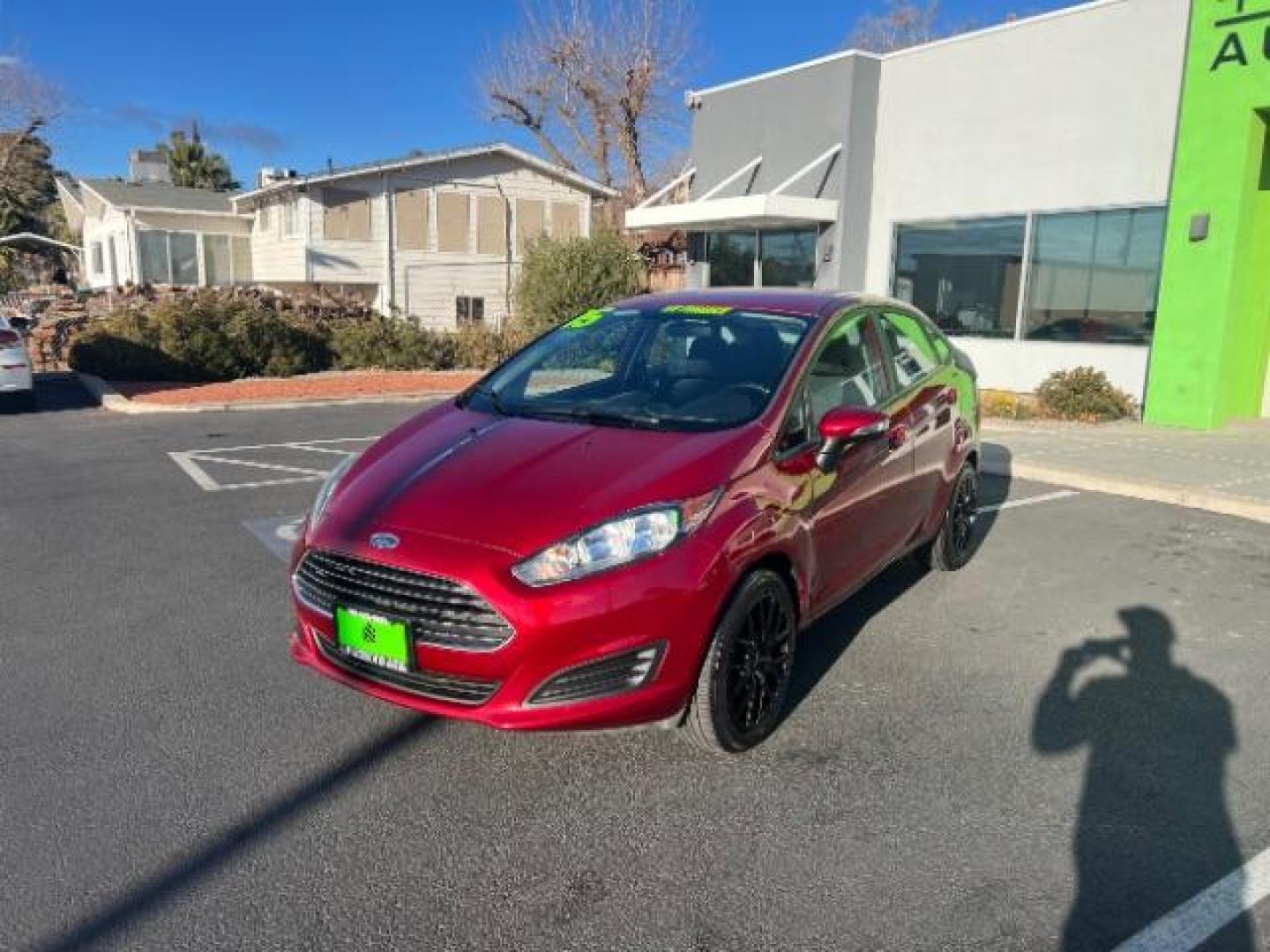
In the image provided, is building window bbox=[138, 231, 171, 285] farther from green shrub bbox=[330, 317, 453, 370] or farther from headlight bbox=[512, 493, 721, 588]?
headlight bbox=[512, 493, 721, 588]

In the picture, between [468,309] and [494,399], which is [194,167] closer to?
[468,309]

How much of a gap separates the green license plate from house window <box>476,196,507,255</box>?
26.9 meters

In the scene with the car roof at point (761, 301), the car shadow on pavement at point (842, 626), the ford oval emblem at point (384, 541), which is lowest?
the car shadow on pavement at point (842, 626)

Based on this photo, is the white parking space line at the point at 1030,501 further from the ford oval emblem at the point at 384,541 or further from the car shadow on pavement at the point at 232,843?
the ford oval emblem at the point at 384,541

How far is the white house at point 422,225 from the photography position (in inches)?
1037

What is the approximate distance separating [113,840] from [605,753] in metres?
1.60

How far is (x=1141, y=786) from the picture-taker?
10.8 feet

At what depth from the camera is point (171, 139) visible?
56094mm

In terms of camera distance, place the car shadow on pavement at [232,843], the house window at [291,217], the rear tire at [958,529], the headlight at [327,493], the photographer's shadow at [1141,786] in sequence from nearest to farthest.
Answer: the car shadow on pavement at [232,843] → the photographer's shadow at [1141,786] → the headlight at [327,493] → the rear tire at [958,529] → the house window at [291,217]

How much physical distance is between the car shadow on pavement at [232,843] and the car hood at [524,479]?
0.82 metres

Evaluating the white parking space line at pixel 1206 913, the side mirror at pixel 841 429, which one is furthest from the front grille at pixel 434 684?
the white parking space line at pixel 1206 913

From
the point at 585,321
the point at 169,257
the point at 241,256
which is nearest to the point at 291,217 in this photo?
the point at 241,256

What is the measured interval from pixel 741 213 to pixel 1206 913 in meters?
13.3

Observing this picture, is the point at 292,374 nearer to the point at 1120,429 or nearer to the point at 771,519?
the point at 1120,429
